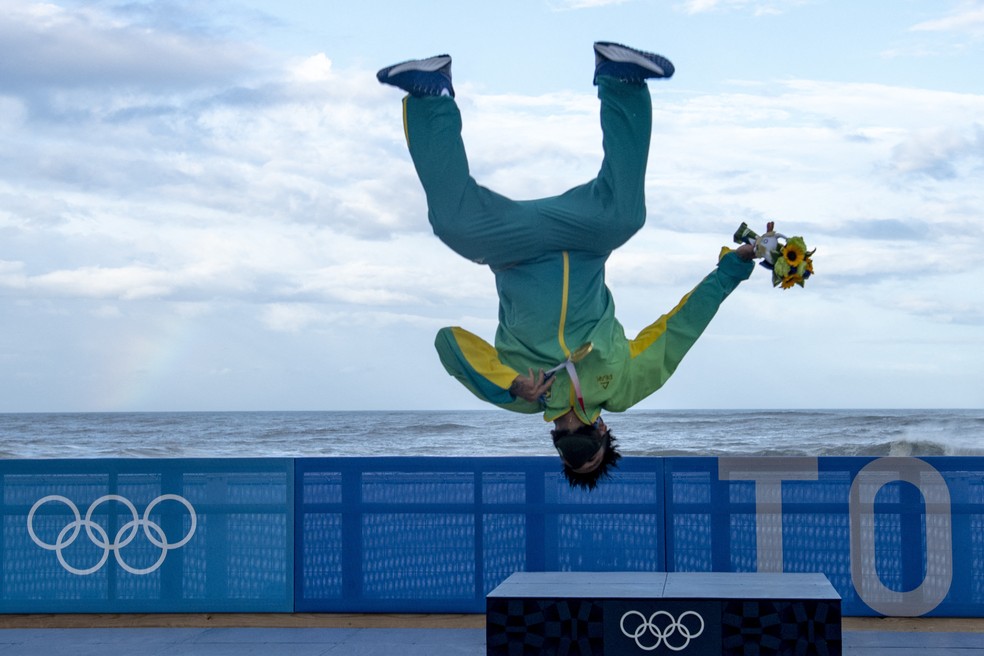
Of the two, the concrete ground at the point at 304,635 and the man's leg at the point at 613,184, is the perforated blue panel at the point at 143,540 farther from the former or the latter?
the man's leg at the point at 613,184

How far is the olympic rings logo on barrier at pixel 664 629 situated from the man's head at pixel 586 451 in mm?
1241

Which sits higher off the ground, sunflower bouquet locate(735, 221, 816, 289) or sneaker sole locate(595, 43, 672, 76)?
sneaker sole locate(595, 43, 672, 76)

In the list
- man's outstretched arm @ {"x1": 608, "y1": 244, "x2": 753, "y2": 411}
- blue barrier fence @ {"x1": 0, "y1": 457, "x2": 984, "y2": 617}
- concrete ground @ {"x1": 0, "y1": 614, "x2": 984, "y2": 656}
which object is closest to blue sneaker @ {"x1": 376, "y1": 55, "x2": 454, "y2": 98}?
man's outstretched arm @ {"x1": 608, "y1": 244, "x2": 753, "y2": 411}

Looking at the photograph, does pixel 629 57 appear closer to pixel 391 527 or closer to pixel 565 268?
pixel 565 268

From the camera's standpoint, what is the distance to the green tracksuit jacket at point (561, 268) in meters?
4.13

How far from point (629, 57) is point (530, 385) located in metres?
1.17

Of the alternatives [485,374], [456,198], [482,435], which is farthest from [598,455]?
[482,435]

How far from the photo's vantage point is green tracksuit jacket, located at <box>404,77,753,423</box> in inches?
163

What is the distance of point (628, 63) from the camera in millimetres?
3982

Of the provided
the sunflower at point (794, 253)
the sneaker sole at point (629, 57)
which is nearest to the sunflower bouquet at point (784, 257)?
the sunflower at point (794, 253)

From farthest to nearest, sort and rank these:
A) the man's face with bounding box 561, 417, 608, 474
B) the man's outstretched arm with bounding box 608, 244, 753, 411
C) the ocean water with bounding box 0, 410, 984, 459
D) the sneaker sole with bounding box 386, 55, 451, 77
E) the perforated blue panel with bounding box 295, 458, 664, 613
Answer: the ocean water with bounding box 0, 410, 984, 459 < the perforated blue panel with bounding box 295, 458, 664, 613 < the man's face with bounding box 561, 417, 608, 474 < the man's outstretched arm with bounding box 608, 244, 753, 411 < the sneaker sole with bounding box 386, 55, 451, 77

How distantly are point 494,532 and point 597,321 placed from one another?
3.76 metres

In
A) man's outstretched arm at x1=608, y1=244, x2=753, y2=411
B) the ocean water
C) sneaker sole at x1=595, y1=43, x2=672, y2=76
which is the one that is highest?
sneaker sole at x1=595, y1=43, x2=672, y2=76

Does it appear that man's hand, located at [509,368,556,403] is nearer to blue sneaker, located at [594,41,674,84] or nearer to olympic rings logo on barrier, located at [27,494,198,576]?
blue sneaker, located at [594,41,674,84]
